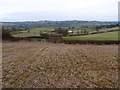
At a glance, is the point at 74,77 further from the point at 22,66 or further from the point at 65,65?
the point at 22,66

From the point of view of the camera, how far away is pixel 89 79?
14.7 ft

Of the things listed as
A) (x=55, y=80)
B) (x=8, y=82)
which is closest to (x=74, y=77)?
(x=55, y=80)

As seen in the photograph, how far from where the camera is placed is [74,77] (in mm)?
4668

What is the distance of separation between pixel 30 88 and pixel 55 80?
1.01m

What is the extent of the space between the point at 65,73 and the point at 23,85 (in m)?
1.87

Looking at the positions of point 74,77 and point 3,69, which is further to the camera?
point 3,69

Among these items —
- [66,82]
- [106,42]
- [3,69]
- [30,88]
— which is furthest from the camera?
[106,42]

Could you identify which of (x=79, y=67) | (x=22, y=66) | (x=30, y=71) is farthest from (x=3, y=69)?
(x=79, y=67)

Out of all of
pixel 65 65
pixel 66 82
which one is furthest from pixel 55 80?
pixel 65 65

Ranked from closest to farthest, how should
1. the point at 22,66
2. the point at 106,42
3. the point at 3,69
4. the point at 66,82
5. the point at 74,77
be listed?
the point at 66,82
the point at 74,77
the point at 3,69
the point at 22,66
the point at 106,42

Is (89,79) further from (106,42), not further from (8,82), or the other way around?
(106,42)

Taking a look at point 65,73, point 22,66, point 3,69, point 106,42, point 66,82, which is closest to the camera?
point 66,82

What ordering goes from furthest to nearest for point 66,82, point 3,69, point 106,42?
point 106,42 < point 3,69 < point 66,82

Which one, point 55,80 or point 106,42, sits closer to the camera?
point 55,80
